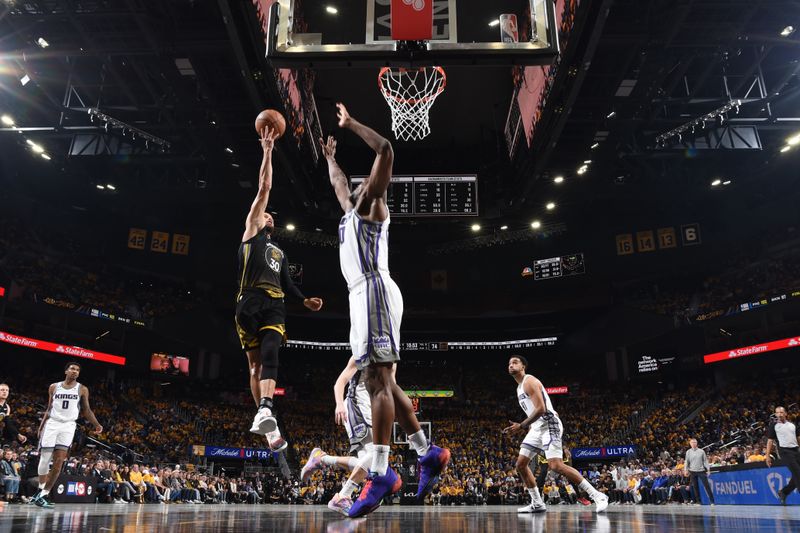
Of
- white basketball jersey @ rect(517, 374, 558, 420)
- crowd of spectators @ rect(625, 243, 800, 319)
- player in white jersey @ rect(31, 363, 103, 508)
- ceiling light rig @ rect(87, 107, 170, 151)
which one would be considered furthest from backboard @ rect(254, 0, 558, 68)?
crowd of spectators @ rect(625, 243, 800, 319)

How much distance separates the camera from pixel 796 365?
22875 mm

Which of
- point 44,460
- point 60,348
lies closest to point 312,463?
point 44,460

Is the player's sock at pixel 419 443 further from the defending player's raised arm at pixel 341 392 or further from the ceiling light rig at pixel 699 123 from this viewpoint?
the ceiling light rig at pixel 699 123

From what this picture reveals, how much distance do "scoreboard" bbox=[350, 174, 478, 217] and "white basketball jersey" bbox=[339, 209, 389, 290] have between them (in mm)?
11691

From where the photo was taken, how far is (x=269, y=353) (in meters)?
4.80

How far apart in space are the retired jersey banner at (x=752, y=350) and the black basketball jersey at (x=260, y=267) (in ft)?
73.0

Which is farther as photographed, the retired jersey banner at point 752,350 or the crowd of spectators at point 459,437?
the retired jersey banner at point 752,350

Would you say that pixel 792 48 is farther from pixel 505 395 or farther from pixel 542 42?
pixel 505 395

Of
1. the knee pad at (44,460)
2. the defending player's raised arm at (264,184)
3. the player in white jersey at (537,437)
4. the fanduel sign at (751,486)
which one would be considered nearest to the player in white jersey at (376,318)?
the defending player's raised arm at (264,184)

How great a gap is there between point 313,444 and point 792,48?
21271 millimetres

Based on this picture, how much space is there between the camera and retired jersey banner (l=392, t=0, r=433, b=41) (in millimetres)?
6574

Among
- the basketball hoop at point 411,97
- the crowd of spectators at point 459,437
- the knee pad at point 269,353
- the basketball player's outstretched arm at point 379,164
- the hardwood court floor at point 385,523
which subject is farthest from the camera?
the crowd of spectators at point 459,437

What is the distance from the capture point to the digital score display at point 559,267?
89.4ft

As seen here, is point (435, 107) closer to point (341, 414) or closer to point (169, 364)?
point (341, 414)
